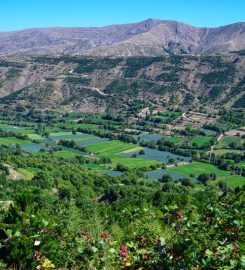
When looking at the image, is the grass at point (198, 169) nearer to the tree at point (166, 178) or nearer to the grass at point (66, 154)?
the tree at point (166, 178)

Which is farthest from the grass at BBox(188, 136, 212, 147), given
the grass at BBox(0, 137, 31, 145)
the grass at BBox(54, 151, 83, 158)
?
the grass at BBox(0, 137, 31, 145)

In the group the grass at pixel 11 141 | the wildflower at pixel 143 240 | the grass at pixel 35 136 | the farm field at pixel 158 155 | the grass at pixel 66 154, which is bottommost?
the farm field at pixel 158 155

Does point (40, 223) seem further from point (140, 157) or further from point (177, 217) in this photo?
point (140, 157)

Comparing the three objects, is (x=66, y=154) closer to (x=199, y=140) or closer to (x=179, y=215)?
(x=199, y=140)

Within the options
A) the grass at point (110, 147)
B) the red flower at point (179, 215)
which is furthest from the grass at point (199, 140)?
the red flower at point (179, 215)

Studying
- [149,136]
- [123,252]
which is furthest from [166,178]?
[123,252]

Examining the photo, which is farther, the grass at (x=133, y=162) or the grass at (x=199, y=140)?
the grass at (x=199, y=140)

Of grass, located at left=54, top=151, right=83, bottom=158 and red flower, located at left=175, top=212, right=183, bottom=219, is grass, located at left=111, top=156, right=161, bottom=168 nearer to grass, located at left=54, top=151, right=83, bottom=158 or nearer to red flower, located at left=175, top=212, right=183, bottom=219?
grass, located at left=54, top=151, right=83, bottom=158
